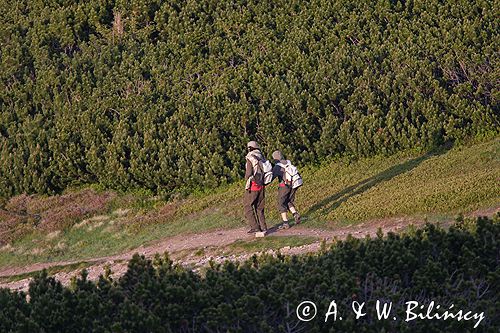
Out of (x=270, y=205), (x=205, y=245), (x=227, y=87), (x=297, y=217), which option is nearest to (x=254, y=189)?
(x=297, y=217)

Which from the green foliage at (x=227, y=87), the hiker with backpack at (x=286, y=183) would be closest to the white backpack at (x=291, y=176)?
the hiker with backpack at (x=286, y=183)

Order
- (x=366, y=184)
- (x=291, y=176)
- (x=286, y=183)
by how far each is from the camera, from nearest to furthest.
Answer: (x=291, y=176), (x=286, y=183), (x=366, y=184)

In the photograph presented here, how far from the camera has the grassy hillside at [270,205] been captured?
22.5 m

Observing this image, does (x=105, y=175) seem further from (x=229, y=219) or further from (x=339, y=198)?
(x=339, y=198)

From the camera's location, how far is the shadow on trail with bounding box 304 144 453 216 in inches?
951

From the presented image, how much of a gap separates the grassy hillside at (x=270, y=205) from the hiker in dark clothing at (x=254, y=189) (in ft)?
5.21

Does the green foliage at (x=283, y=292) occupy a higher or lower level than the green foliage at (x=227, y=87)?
lower

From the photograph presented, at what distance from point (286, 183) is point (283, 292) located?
1112 centimetres

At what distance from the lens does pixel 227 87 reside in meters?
32.4

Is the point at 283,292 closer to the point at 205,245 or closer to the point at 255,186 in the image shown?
the point at 255,186

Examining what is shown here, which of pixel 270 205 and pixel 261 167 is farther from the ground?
pixel 261 167

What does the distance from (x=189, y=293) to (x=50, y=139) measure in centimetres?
2165

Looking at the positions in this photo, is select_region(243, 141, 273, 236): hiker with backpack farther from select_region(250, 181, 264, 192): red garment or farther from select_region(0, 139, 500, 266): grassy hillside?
select_region(0, 139, 500, 266): grassy hillside

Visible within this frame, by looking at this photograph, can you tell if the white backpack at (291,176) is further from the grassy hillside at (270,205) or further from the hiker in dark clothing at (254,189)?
the grassy hillside at (270,205)
